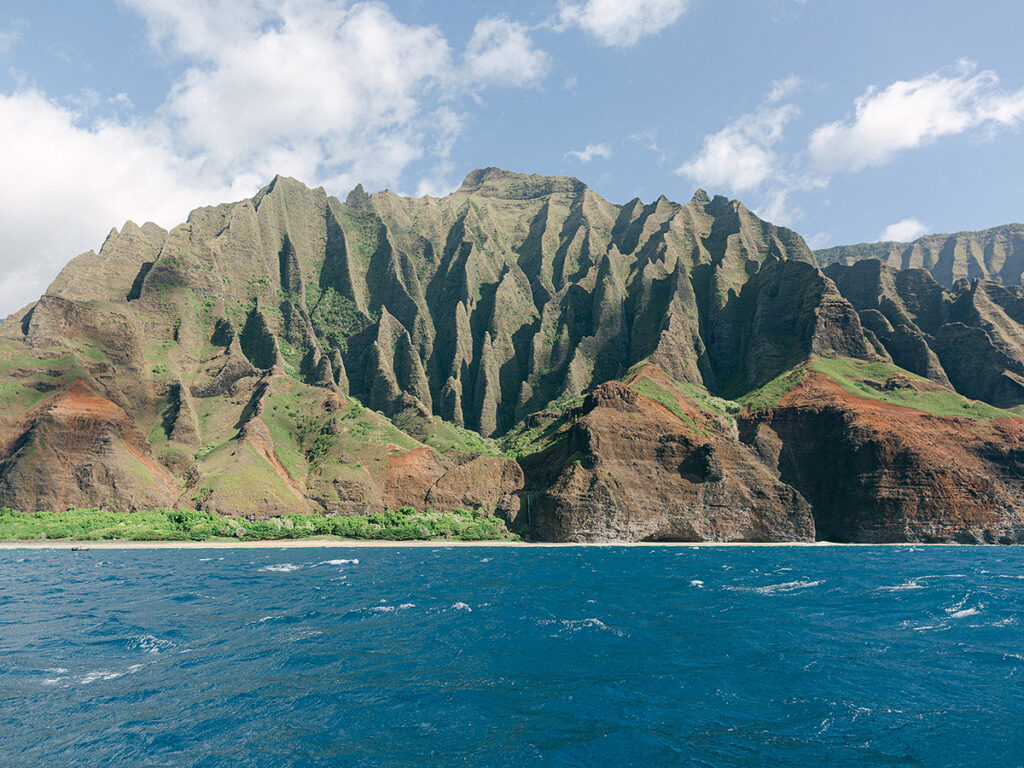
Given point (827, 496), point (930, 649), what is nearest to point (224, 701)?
point (930, 649)

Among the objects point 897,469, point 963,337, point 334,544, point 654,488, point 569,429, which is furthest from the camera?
point 963,337

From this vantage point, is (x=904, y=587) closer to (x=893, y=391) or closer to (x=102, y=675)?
(x=102, y=675)

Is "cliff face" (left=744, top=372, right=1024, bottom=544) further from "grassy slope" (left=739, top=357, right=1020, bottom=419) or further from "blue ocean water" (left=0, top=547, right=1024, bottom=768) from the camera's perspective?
"blue ocean water" (left=0, top=547, right=1024, bottom=768)

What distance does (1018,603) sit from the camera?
38.2 meters

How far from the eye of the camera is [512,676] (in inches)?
891

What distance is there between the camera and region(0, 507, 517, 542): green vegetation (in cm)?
10331

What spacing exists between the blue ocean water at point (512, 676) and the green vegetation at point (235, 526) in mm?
66160

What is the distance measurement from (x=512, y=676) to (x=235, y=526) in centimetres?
10395

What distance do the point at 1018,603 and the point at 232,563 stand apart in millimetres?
72527

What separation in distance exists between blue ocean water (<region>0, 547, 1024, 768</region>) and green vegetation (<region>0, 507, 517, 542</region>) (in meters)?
66.2

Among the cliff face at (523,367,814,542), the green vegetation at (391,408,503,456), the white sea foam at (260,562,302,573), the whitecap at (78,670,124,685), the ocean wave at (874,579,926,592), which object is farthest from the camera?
the green vegetation at (391,408,503,456)

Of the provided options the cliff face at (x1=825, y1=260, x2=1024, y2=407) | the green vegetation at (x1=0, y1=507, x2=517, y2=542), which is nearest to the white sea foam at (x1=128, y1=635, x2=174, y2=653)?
the green vegetation at (x1=0, y1=507, x2=517, y2=542)

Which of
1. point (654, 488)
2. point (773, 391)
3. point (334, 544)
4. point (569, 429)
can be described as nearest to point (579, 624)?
point (334, 544)

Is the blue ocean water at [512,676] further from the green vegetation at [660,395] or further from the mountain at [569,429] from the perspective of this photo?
the green vegetation at [660,395]
